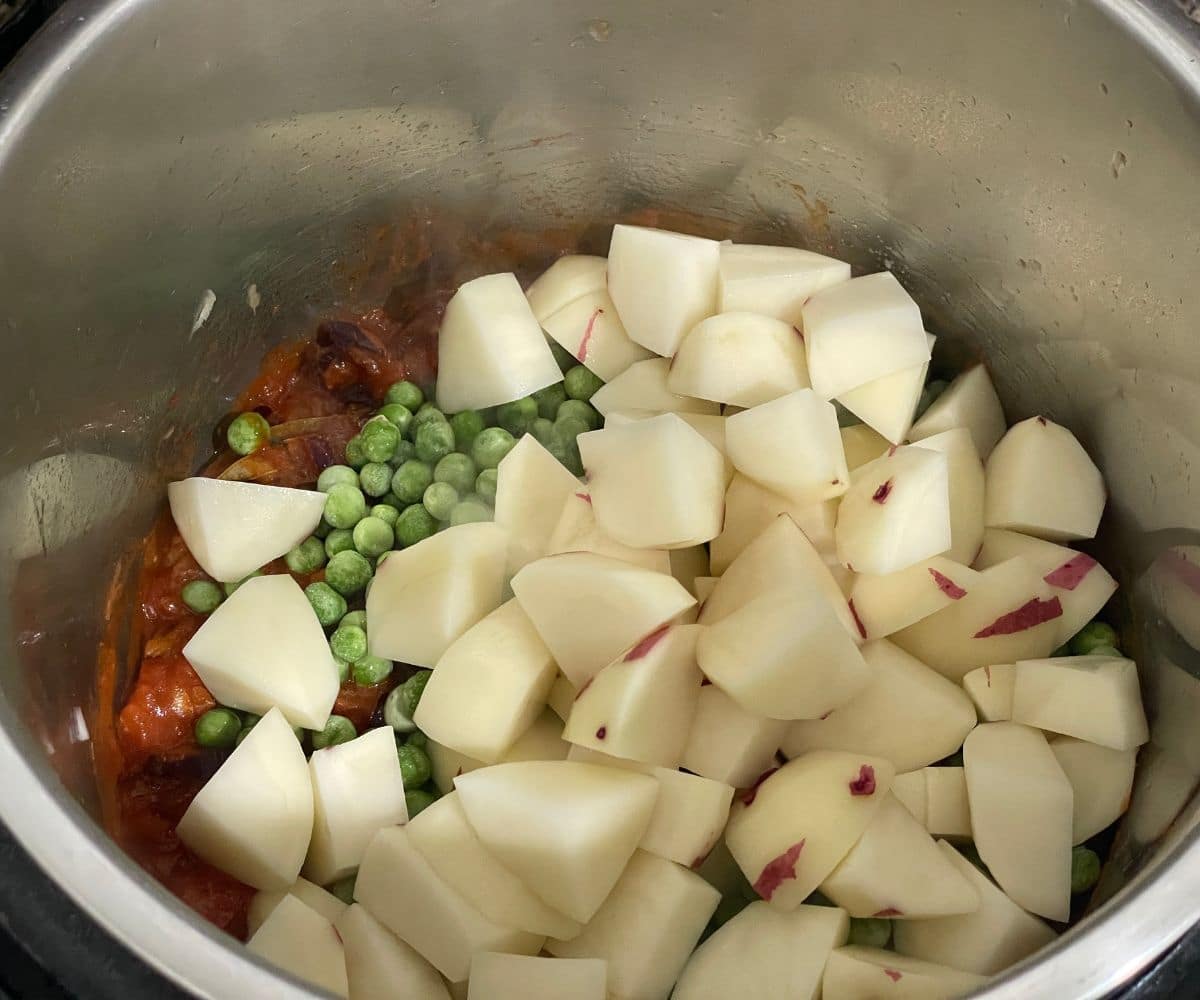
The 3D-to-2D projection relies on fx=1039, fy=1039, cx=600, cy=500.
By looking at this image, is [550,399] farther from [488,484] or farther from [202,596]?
[202,596]

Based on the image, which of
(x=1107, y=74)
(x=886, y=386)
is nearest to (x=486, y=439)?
(x=886, y=386)

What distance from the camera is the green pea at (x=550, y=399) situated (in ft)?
7.07

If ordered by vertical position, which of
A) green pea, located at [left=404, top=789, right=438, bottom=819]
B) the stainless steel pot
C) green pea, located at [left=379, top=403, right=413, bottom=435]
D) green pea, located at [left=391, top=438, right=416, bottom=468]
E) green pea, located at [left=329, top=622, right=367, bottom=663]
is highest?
the stainless steel pot

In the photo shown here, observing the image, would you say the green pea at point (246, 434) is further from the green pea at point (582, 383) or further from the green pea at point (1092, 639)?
the green pea at point (1092, 639)

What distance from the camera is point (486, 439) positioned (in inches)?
80.0

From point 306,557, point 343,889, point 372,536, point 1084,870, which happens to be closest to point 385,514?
point 372,536

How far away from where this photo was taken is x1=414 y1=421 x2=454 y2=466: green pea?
2041mm

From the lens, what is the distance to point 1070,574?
5.66 feet

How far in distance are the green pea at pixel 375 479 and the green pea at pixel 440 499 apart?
0.29 ft

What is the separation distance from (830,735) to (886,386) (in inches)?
24.8

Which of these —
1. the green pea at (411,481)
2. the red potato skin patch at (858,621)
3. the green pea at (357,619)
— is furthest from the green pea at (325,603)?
the red potato skin patch at (858,621)

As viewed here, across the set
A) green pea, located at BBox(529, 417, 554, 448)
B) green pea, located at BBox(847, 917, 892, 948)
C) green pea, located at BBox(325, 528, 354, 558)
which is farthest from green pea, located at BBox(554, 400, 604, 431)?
green pea, located at BBox(847, 917, 892, 948)

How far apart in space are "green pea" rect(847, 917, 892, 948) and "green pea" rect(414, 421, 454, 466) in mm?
1114

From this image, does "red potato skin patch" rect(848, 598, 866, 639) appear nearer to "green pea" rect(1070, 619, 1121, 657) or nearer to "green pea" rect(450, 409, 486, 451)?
"green pea" rect(1070, 619, 1121, 657)
